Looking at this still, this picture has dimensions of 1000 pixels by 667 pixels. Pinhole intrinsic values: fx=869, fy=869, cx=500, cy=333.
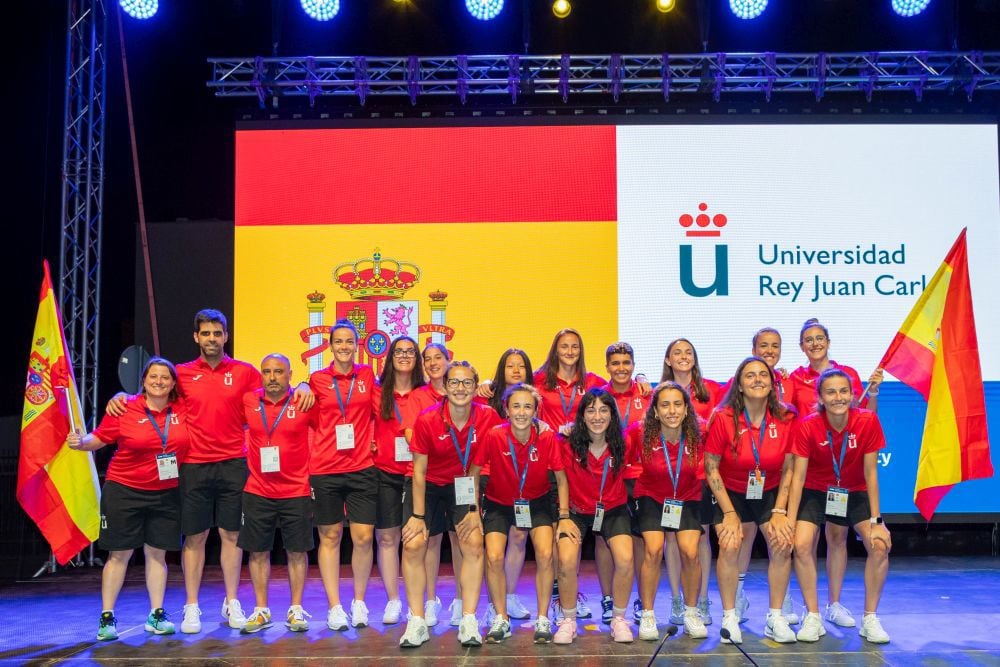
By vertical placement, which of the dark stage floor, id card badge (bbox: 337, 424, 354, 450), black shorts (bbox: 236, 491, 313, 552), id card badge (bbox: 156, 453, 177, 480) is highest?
id card badge (bbox: 337, 424, 354, 450)

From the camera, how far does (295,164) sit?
24.2 ft

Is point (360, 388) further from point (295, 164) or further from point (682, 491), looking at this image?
point (295, 164)

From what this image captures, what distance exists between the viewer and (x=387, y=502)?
16.3ft

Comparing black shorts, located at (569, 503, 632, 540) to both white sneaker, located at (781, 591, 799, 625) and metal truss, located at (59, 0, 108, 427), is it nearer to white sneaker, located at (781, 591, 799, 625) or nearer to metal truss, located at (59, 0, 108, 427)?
white sneaker, located at (781, 591, 799, 625)

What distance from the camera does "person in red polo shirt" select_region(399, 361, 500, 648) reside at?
4.39 m

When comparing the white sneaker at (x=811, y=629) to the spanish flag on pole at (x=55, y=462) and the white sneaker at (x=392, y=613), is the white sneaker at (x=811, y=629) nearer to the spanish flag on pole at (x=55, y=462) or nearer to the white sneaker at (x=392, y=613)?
the white sneaker at (x=392, y=613)

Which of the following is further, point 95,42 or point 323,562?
point 95,42

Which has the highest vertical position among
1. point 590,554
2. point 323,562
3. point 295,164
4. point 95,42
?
point 95,42

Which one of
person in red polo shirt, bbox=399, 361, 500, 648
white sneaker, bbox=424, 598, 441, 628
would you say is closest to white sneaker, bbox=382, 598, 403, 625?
white sneaker, bbox=424, 598, 441, 628

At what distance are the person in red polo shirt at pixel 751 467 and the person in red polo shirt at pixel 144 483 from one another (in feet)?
9.59

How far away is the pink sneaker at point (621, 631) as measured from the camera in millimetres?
4383

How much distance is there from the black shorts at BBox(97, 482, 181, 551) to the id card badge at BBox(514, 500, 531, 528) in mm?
1915

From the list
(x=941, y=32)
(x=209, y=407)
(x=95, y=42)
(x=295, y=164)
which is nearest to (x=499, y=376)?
(x=209, y=407)

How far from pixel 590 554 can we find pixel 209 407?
385cm
